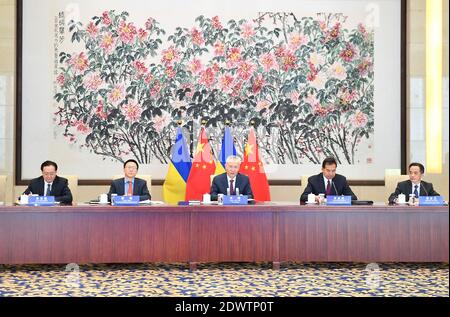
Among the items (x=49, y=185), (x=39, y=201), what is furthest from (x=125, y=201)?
(x=49, y=185)

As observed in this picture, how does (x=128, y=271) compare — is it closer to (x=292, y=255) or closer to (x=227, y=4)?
(x=292, y=255)

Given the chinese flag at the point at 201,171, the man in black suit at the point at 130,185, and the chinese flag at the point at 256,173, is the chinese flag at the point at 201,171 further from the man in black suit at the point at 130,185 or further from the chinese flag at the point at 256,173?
the man in black suit at the point at 130,185

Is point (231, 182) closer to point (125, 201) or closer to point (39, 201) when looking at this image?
point (125, 201)

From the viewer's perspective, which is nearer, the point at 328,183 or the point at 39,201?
the point at 39,201

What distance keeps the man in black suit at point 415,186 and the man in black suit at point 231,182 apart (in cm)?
137

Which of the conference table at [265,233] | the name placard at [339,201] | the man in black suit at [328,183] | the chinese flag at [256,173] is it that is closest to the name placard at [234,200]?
the conference table at [265,233]

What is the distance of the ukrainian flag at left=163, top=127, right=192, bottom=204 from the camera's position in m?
6.41

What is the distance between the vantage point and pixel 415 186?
5.36 metres

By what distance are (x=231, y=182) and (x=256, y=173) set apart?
1200 millimetres

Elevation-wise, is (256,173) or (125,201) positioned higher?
(256,173)

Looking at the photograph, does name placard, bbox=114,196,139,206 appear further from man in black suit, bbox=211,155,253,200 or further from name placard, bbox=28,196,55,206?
man in black suit, bbox=211,155,253,200

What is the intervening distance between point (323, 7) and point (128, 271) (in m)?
4.06

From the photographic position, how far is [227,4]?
678 centimetres
